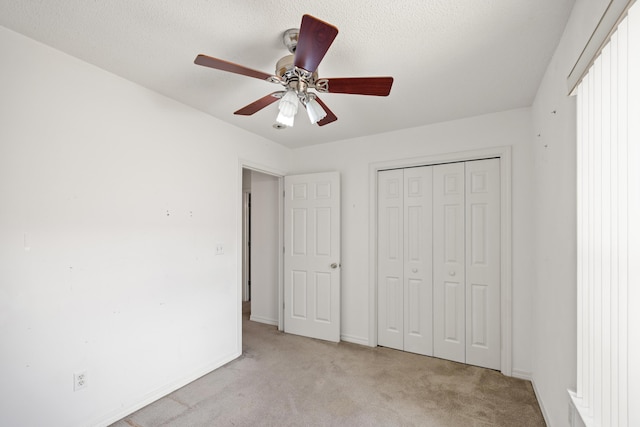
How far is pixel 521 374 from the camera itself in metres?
2.57

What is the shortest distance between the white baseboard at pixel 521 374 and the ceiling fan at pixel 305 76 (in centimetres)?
265

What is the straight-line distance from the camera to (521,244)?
2.60 meters

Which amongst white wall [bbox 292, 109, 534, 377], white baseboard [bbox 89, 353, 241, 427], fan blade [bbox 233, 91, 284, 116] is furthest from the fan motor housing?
white baseboard [bbox 89, 353, 241, 427]

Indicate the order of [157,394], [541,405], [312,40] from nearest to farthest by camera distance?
[312,40] → [541,405] → [157,394]

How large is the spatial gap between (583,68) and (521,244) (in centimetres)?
176

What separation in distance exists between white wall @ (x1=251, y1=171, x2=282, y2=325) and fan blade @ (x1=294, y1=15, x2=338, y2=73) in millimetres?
2727

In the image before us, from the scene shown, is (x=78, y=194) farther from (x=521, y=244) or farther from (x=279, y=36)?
(x=521, y=244)

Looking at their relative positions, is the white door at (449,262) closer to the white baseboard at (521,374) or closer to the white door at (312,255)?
the white baseboard at (521,374)

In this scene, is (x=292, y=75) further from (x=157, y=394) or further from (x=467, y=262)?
(x=157, y=394)

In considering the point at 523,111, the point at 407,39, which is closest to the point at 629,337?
the point at 407,39

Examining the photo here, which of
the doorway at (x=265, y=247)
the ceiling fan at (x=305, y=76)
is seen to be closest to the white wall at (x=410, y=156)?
the doorway at (x=265, y=247)

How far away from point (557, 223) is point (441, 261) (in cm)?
138

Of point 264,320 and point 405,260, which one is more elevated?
point 405,260

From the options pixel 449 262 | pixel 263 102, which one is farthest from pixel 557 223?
pixel 263 102
